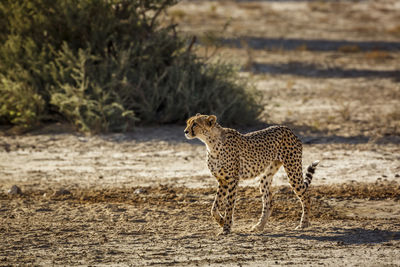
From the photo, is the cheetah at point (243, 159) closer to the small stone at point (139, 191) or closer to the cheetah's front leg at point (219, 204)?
the cheetah's front leg at point (219, 204)

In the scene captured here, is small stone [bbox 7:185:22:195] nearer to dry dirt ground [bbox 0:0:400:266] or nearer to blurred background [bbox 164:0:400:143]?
dry dirt ground [bbox 0:0:400:266]

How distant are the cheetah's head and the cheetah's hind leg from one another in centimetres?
99

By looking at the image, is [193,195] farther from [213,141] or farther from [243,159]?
[213,141]

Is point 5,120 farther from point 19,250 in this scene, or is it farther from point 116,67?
point 19,250

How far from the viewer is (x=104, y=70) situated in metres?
11.7

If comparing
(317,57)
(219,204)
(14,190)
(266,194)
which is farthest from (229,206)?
(317,57)

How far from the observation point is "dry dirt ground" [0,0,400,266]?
6.02 m

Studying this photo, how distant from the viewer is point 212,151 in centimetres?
660

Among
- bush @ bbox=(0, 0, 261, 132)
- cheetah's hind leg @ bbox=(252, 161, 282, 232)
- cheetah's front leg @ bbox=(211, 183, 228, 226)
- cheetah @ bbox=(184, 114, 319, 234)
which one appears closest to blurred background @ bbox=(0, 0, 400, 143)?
bush @ bbox=(0, 0, 261, 132)

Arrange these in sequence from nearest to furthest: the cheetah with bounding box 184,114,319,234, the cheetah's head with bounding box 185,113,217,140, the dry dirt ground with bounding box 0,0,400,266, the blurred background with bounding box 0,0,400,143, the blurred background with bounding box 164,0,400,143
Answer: the dry dirt ground with bounding box 0,0,400,266 < the cheetah's head with bounding box 185,113,217,140 < the cheetah with bounding box 184,114,319,234 < the blurred background with bounding box 0,0,400,143 < the blurred background with bounding box 164,0,400,143

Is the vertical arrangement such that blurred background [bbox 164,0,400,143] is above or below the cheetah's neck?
below

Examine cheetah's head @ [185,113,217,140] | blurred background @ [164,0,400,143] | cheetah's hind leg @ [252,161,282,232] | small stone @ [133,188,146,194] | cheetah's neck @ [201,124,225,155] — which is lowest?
blurred background @ [164,0,400,143]

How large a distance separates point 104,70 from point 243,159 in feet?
18.2

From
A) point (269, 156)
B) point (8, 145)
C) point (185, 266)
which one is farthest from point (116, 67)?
point (185, 266)
